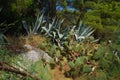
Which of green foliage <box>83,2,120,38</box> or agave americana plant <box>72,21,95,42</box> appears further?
green foliage <box>83,2,120,38</box>

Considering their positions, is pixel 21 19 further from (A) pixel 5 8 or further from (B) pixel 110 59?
(B) pixel 110 59

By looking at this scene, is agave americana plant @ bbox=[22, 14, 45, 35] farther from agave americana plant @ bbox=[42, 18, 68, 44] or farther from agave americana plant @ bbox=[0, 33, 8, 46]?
agave americana plant @ bbox=[0, 33, 8, 46]

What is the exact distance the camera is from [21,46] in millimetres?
9578

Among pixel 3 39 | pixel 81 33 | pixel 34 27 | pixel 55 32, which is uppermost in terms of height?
pixel 3 39

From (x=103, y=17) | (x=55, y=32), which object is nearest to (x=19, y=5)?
(x=55, y=32)

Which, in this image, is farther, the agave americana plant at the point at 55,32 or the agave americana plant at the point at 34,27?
the agave americana plant at the point at 55,32

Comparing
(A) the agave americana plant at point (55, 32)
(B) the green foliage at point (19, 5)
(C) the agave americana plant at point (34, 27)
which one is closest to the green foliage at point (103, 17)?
(A) the agave americana plant at point (55, 32)

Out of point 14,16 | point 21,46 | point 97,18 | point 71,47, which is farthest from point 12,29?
point 97,18

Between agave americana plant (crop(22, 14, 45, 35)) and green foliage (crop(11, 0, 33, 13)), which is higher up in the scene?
green foliage (crop(11, 0, 33, 13))

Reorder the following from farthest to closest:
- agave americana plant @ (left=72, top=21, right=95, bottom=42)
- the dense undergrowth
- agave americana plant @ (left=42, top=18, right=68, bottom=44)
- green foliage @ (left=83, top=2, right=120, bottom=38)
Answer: green foliage @ (left=83, top=2, right=120, bottom=38) < agave americana plant @ (left=72, top=21, right=95, bottom=42) < agave americana plant @ (left=42, top=18, right=68, bottom=44) < the dense undergrowth

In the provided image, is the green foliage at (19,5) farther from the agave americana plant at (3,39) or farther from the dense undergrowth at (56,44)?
the agave americana plant at (3,39)

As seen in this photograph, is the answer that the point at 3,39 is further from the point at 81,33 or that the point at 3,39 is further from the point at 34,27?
the point at 81,33

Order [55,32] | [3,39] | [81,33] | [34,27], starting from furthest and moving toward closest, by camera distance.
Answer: [81,33] < [55,32] < [34,27] < [3,39]

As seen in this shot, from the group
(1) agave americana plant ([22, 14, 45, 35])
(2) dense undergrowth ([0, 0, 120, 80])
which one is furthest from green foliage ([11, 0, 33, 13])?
(1) agave americana plant ([22, 14, 45, 35])
